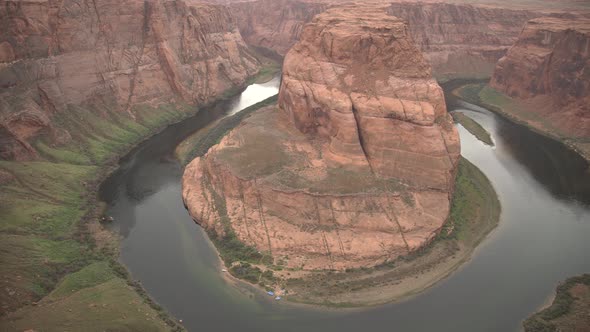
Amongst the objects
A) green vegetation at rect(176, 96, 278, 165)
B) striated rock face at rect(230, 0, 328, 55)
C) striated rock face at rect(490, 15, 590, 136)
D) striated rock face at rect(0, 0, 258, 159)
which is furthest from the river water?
striated rock face at rect(230, 0, 328, 55)

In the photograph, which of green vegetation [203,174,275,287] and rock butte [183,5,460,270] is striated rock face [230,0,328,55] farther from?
green vegetation [203,174,275,287]

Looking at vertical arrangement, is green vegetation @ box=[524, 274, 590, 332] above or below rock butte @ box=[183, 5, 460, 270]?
below

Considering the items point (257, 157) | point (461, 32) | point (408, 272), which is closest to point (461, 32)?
point (461, 32)

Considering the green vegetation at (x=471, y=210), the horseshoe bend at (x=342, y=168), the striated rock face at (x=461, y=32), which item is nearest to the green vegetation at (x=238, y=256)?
the horseshoe bend at (x=342, y=168)

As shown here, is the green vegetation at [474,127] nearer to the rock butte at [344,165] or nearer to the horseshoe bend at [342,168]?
the rock butte at [344,165]

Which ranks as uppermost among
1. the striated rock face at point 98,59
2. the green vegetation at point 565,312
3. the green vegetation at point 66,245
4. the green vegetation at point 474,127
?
the striated rock face at point 98,59

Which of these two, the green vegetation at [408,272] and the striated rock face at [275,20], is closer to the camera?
the green vegetation at [408,272]
